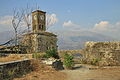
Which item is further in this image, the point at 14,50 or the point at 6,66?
the point at 14,50

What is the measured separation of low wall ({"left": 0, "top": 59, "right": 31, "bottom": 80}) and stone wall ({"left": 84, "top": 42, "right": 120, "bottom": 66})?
942 centimetres

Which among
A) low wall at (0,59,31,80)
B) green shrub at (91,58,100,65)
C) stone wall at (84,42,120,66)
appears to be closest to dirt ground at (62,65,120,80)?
low wall at (0,59,31,80)

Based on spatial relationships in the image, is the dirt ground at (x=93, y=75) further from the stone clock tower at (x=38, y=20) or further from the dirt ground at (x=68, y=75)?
the stone clock tower at (x=38, y=20)

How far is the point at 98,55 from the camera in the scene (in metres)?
15.8

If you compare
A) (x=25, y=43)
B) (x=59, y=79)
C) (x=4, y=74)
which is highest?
(x=25, y=43)

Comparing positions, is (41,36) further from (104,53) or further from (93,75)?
(93,75)

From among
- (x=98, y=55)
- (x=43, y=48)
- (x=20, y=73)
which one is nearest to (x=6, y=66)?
(x=20, y=73)

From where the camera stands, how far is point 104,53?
611 inches

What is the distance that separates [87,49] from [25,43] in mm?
9293

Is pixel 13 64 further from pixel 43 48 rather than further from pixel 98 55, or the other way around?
pixel 43 48

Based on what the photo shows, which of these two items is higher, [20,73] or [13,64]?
[13,64]

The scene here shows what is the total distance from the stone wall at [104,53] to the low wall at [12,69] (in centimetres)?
942

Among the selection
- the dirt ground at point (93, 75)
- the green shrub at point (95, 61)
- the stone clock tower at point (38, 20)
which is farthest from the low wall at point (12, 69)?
the stone clock tower at point (38, 20)

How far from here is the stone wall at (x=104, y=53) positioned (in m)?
14.9
